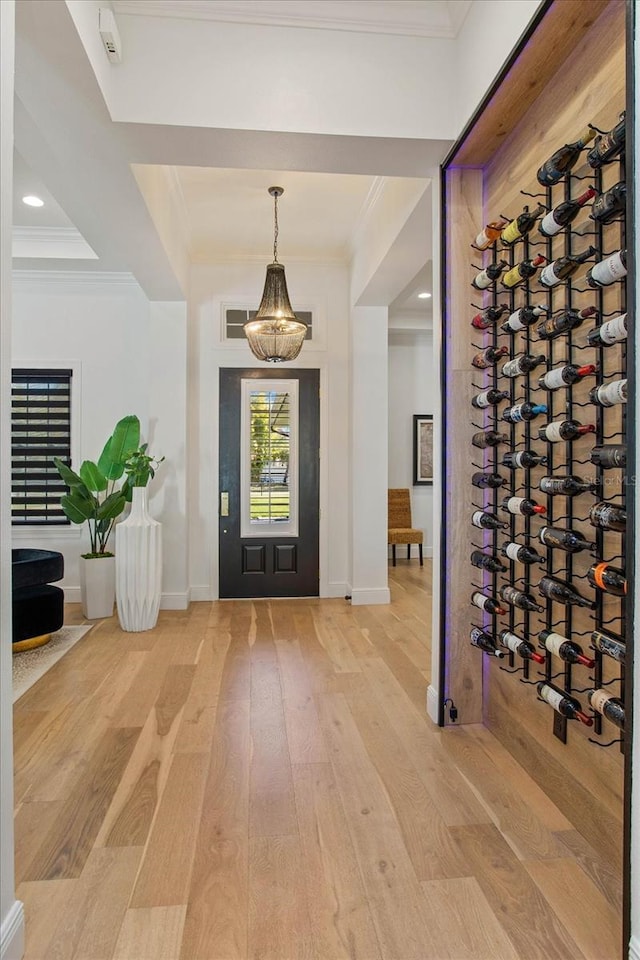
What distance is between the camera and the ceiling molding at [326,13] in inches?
93.4

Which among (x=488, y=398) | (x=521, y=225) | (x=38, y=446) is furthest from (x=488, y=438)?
(x=38, y=446)

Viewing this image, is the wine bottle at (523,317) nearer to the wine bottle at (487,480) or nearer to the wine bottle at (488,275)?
the wine bottle at (488,275)

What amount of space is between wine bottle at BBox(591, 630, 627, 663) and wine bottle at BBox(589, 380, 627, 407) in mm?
662

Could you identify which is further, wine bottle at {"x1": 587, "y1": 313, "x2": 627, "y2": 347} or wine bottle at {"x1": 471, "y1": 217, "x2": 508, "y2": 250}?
wine bottle at {"x1": 471, "y1": 217, "x2": 508, "y2": 250}

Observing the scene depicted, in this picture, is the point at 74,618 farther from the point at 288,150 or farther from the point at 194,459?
the point at 288,150

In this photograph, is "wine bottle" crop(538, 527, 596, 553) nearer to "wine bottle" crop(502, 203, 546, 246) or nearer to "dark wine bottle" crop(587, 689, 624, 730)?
"dark wine bottle" crop(587, 689, 624, 730)

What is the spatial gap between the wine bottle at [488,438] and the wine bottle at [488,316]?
0.45 meters

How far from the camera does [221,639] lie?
4148mm

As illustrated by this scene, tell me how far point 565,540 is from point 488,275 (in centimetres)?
118

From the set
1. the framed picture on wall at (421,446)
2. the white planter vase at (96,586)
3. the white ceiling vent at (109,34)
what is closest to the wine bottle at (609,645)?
the white ceiling vent at (109,34)

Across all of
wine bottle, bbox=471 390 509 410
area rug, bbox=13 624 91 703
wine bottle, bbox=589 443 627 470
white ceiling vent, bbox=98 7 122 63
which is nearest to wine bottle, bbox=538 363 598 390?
wine bottle, bbox=589 443 627 470

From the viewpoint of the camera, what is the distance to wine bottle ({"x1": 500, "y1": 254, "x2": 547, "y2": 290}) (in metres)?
2.16

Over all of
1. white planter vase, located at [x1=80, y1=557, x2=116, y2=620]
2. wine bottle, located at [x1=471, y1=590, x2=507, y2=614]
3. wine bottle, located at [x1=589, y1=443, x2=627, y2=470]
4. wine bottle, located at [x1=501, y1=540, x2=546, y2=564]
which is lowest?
white planter vase, located at [x1=80, y1=557, x2=116, y2=620]

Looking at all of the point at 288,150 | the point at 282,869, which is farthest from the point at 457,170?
the point at 282,869
